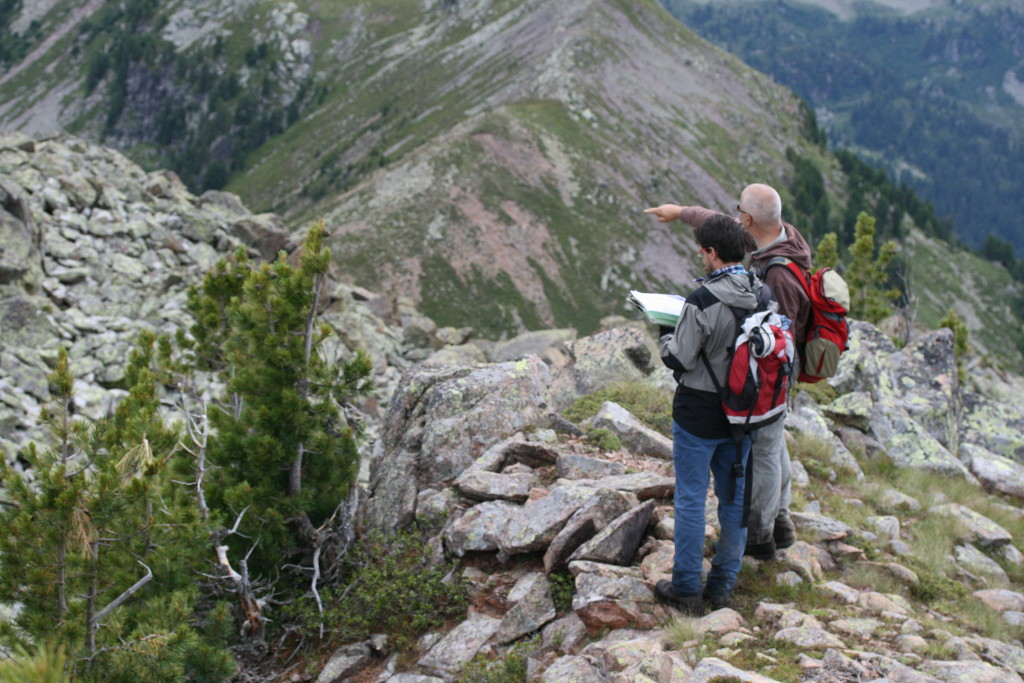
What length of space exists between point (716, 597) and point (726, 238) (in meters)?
2.96

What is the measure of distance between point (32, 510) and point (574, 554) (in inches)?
176

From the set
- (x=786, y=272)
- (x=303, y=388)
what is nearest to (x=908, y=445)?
(x=786, y=272)

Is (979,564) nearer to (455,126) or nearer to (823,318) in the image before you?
(823,318)

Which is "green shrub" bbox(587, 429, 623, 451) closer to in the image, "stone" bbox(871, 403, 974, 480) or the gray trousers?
the gray trousers

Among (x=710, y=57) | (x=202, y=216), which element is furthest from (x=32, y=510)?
(x=710, y=57)

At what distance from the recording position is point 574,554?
22.6ft

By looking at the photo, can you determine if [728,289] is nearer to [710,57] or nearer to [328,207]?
[328,207]

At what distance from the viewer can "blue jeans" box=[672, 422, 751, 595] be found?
235 inches

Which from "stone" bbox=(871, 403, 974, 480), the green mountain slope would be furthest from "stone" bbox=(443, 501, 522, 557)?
the green mountain slope

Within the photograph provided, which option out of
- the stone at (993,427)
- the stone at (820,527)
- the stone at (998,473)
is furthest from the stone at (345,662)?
the stone at (993,427)

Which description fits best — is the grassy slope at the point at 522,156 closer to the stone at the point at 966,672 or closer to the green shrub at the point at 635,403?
the green shrub at the point at 635,403

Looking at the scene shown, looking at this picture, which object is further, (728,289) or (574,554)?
Result: (574,554)

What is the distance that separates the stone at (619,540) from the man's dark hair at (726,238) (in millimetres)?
2686

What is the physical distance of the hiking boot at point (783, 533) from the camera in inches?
282
